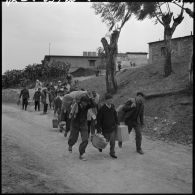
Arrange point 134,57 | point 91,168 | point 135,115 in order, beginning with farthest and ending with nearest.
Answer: point 134,57
point 135,115
point 91,168

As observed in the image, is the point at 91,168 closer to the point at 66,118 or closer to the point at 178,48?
the point at 66,118

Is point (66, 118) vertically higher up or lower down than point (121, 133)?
higher up

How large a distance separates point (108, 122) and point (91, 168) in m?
1.53

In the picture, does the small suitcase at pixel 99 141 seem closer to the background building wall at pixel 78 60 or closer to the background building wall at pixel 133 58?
the background building wall at pixel 133 58

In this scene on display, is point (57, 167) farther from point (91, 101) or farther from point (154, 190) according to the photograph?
point (154, 190)

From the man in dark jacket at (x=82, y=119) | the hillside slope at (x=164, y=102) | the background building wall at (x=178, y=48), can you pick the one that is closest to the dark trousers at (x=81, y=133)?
the man in dark jacket at (x=82, y=119)

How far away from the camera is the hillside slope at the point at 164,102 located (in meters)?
16.2

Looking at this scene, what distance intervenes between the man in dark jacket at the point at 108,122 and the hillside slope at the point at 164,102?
4.43 meters

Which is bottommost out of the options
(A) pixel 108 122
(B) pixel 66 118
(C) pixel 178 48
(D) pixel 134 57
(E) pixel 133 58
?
(B) pixel 66 118

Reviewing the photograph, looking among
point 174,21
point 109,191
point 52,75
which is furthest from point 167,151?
point 52,75

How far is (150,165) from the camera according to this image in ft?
33.6

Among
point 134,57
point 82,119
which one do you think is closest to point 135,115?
point 82,119

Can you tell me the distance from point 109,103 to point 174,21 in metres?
15.9

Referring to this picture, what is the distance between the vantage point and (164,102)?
67.7 feet
